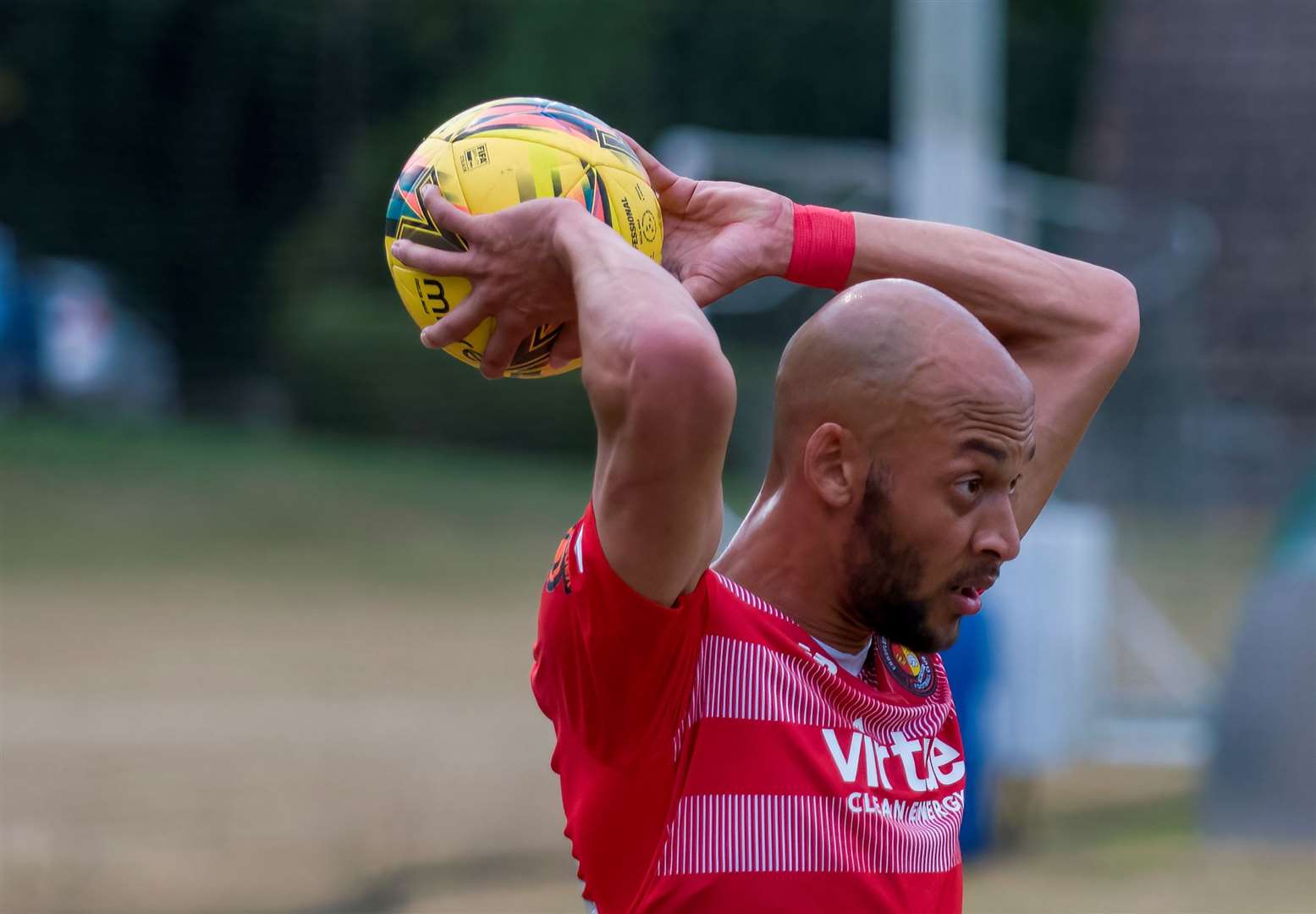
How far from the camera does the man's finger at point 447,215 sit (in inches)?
76.8

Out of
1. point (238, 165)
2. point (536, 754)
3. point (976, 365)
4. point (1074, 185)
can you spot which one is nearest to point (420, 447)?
point (238, 165)

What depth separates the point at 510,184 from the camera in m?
2.05

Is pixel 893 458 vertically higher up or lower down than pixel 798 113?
higher up

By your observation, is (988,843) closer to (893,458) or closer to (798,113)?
(893,458)

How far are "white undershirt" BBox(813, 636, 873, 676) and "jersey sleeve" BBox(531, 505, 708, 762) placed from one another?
0.22m

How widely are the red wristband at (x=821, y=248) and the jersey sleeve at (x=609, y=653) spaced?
67 centimetres

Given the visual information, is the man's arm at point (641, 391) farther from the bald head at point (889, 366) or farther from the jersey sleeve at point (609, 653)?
the bald head at point (889, 366)

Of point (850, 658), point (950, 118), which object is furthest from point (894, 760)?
point (950, 118)

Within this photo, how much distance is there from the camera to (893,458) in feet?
6.34

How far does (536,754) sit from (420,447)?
11808mm

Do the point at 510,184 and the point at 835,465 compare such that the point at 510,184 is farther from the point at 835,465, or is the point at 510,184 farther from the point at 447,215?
the point at 835,465

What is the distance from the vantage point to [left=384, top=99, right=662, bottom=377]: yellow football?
2.03 metres

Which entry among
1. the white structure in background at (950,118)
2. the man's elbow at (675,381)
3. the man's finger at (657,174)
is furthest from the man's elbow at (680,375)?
the white structure in background at (950,118)

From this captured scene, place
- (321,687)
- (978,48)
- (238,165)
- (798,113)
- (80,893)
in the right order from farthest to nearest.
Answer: (238,165), (798,113), (321,687), (978,48), (80,893)
